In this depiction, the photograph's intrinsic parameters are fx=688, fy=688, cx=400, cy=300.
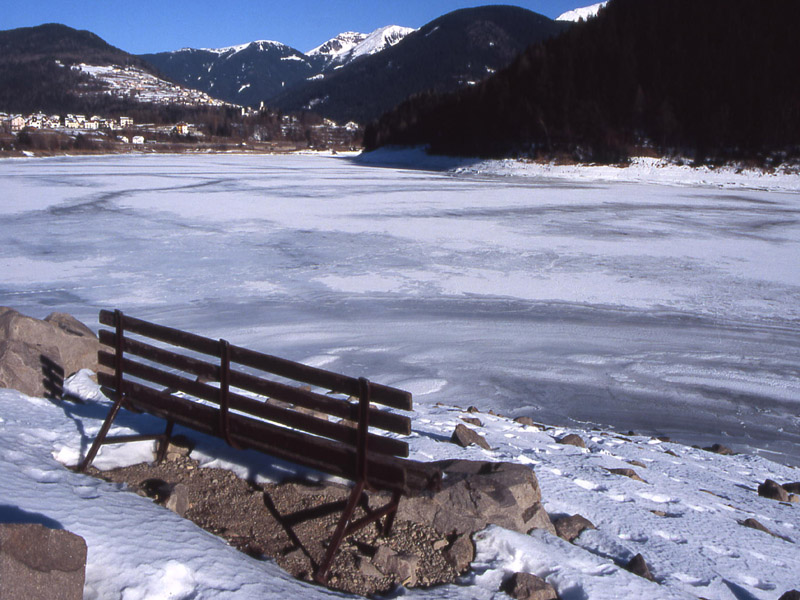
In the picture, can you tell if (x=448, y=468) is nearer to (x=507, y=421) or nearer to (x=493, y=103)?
(x=507, y=421)

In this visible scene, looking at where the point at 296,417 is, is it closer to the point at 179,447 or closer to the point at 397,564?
the point at 397,564

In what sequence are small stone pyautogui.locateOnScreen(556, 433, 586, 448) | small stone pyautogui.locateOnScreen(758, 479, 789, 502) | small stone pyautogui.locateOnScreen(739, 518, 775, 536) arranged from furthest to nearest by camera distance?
small stone pyautogui.locateOnScreen(556, 433, 586, 448), small stone pyautogui.locateOnScreen(758, 479, 789, 502), small stone pyautogui.locateOnScreen(739, 518, 775, 536)

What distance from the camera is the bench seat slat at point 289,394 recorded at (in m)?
3.53

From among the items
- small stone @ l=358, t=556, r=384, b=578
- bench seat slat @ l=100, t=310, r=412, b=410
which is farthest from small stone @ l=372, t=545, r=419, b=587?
bench seat slat @ l=100, t=310, r=412, b=410

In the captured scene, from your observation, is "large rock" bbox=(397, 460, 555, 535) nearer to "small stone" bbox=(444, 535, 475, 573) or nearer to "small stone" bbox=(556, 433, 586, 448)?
"small stone" bbox=(444, 535, 475, 573)

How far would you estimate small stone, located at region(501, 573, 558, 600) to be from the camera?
3.36m

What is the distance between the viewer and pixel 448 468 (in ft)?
15.1

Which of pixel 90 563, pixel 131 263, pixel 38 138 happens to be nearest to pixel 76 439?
pixel 90 563

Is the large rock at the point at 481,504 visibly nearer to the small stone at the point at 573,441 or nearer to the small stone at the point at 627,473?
the small stone at the point at 627,473

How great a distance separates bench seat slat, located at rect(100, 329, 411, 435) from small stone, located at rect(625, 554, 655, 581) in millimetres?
1584

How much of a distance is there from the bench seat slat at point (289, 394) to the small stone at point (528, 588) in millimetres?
903

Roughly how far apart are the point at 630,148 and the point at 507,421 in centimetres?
5413

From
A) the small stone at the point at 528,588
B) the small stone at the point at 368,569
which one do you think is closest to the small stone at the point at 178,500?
the small stone at the point at 368,569

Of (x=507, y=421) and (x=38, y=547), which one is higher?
(x=38, y=547)
